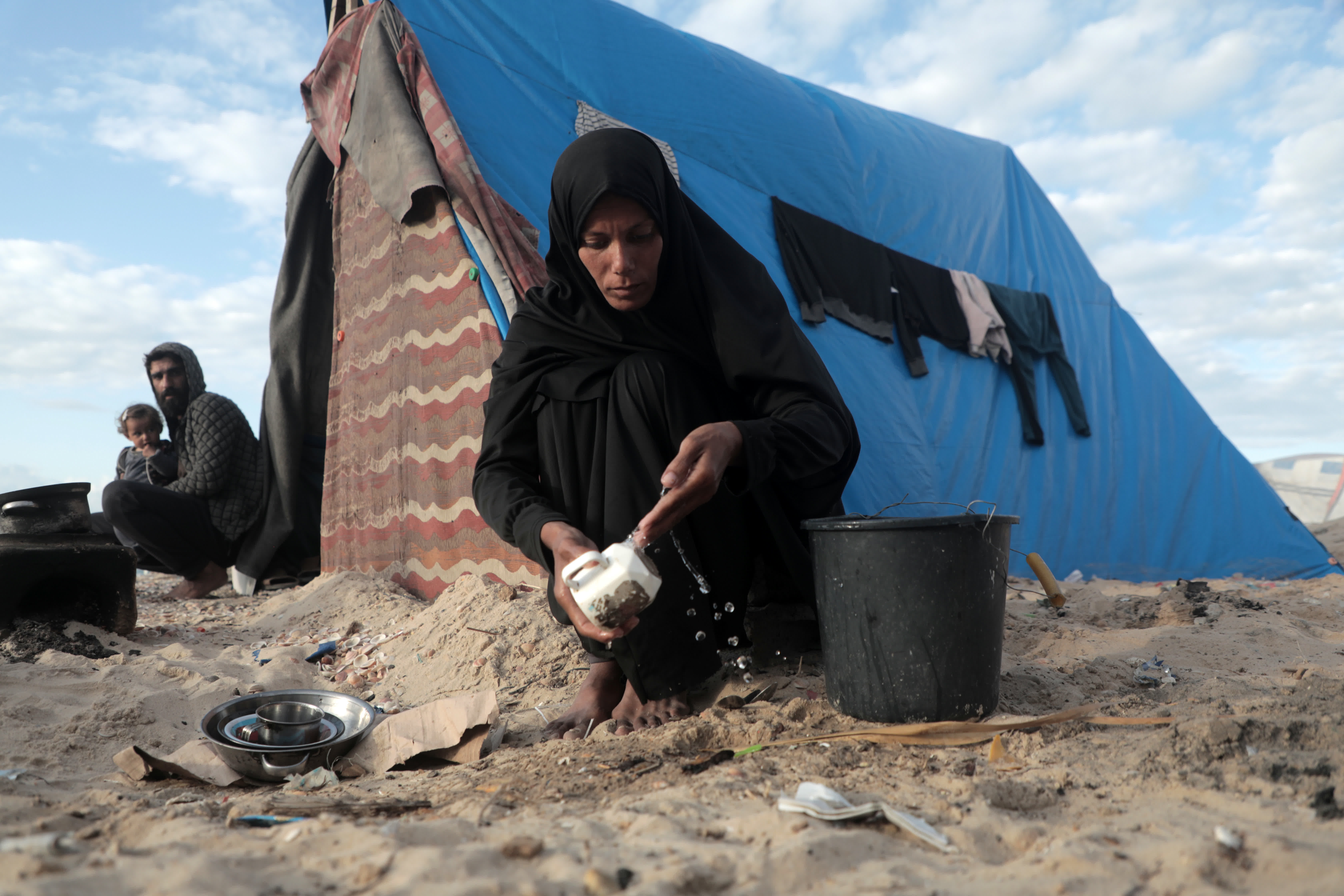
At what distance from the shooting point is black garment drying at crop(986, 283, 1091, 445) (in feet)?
16.6

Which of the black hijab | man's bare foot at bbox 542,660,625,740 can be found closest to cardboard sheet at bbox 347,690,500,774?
man's bare foot at bbox 542,660,625,740

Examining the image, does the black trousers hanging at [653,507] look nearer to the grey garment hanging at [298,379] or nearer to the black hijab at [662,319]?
the black hijab at [662,319]

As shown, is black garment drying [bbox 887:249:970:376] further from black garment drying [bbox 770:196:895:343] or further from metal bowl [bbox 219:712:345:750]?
metal bowl [bbox 219:712:345:750]

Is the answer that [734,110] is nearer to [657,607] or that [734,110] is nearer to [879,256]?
[879,256]

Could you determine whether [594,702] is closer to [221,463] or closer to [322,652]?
[322,652]

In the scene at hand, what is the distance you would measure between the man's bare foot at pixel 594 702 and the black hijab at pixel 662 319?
660 mm

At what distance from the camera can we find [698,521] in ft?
6.23

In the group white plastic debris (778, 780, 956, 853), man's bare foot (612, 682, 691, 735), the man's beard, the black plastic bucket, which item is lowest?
man's bare foot (612, 682, 691, 735)

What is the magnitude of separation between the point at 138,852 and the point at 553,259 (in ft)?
5.08

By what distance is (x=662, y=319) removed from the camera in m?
2.04

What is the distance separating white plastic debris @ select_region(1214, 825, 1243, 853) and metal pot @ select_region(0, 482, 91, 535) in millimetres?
3514

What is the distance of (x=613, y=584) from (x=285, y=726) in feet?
2.84

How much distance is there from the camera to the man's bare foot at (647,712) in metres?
1.77

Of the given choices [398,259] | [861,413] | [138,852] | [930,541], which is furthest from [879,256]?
[138,852]
